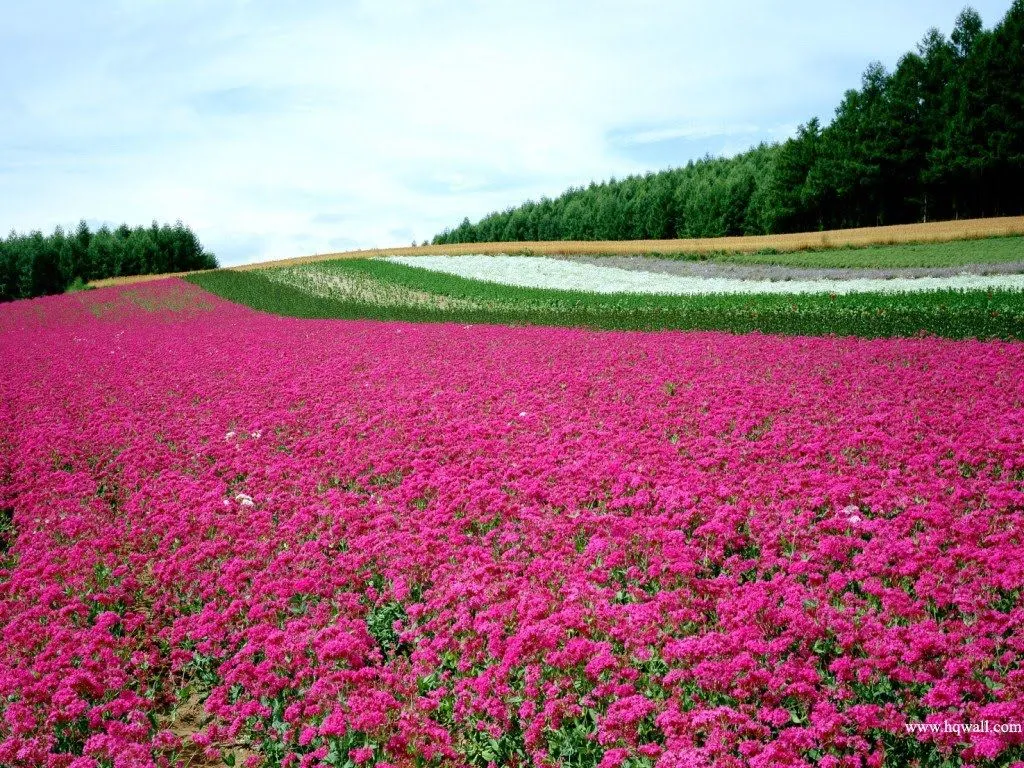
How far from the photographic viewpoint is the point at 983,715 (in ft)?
14.0

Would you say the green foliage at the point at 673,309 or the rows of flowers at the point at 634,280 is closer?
the green foliage at the point at 673,309

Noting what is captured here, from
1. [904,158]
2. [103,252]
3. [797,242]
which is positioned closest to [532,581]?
[797,242]

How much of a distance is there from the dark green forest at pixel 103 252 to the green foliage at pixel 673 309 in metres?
35.5

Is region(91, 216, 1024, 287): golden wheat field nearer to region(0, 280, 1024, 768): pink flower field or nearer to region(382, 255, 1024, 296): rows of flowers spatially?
region(382, 255, 1024, 296): rows of flowers

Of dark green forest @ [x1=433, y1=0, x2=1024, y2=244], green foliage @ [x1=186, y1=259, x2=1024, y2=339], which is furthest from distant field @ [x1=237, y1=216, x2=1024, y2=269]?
dark green forest @ [x1=433, y1=0, x2=1024, y2=244]

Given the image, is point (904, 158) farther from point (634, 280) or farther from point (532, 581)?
point (532, 581)

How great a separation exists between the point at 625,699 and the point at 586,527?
2652 millimetres

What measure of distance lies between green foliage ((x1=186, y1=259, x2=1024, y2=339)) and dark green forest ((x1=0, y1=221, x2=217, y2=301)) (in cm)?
3550

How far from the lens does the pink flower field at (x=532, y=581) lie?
15.4 feet

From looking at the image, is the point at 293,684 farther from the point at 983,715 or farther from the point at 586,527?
the point at 983,715

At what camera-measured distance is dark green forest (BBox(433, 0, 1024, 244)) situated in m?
58.7

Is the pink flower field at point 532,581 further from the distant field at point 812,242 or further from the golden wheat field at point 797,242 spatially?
the golden wheat field at point 797,242

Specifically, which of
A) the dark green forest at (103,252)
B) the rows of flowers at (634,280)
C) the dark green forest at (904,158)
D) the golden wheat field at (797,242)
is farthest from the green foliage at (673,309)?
the dark green forest at (904,158)

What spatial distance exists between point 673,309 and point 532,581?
898 inches
